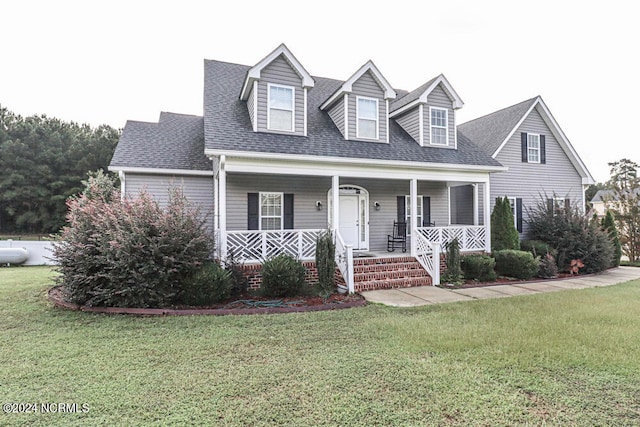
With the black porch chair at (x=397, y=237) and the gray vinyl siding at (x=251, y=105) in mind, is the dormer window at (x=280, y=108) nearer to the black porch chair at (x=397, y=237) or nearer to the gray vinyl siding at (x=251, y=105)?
the gray vinyl siding at (x=251, y=105)

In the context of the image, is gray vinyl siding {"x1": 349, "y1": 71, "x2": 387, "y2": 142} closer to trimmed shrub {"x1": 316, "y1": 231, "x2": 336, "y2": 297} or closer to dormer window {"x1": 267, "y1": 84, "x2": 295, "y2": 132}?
dormer window {"x1": 267, "y1": 84, "x2": 295, "y2": 132}

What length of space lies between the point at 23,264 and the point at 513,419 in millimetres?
19600

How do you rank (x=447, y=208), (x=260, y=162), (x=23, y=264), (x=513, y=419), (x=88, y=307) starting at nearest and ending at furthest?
(x=513, y=419), (x=88, y=307), (x=260, y=162), (x=447, y=208), (x=23, y=264)

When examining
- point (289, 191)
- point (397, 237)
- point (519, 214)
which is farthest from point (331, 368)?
point (519, 214)

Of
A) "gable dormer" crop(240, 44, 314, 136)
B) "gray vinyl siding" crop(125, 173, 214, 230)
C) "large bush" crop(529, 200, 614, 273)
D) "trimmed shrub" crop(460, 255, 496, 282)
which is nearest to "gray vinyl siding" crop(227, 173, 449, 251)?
"gray vinyl siding" crop(125, 173, 214, 230)

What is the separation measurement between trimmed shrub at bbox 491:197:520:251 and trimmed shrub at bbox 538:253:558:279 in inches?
46.9

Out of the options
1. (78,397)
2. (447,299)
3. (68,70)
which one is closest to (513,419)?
(78,397)

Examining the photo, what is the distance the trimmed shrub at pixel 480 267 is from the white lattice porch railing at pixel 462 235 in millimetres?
883

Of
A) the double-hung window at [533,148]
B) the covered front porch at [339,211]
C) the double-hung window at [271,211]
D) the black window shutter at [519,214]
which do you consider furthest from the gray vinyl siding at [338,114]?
the double-hung window at [533,148]

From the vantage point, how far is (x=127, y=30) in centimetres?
1098

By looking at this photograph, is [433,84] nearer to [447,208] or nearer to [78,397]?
[447,208]

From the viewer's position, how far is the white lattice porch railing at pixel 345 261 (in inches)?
337

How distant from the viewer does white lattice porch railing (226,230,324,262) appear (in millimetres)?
9039

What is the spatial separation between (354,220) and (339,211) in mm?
660
